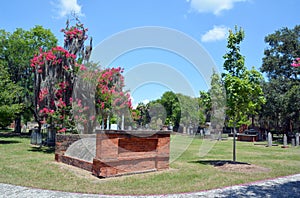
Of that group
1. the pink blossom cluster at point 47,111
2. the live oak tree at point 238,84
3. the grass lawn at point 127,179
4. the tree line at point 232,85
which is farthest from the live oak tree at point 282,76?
the pink blossom cluster at point 47,111

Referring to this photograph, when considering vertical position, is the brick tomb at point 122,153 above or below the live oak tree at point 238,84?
below

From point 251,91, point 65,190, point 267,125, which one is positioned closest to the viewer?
point 65,190

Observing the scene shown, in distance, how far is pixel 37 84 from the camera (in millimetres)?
15961

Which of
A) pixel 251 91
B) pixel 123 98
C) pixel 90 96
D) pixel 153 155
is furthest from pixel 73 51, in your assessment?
pixel 251 91

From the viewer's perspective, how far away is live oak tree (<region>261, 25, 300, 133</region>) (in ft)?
104

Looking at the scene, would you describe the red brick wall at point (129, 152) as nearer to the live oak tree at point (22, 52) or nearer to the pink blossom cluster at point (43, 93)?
the pink blossom cluster at point (43, 93)

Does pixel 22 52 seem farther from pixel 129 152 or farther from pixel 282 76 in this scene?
pixel 282 76

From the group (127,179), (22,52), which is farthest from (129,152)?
(22,52)

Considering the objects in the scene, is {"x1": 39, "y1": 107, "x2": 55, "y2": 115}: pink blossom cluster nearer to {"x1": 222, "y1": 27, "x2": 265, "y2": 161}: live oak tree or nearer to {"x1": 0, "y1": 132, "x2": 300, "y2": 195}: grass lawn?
A: {"x1": 0, "y1": 132, "x2": 300, "y2": 195}: grass lawn

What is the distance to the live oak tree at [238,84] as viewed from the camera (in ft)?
37.4

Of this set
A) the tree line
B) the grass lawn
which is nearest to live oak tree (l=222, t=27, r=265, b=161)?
the tree line

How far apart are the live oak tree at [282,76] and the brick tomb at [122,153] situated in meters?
25.6

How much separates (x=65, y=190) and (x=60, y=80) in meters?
10.2

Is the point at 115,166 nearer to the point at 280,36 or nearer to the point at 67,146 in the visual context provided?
the point at 67,146
